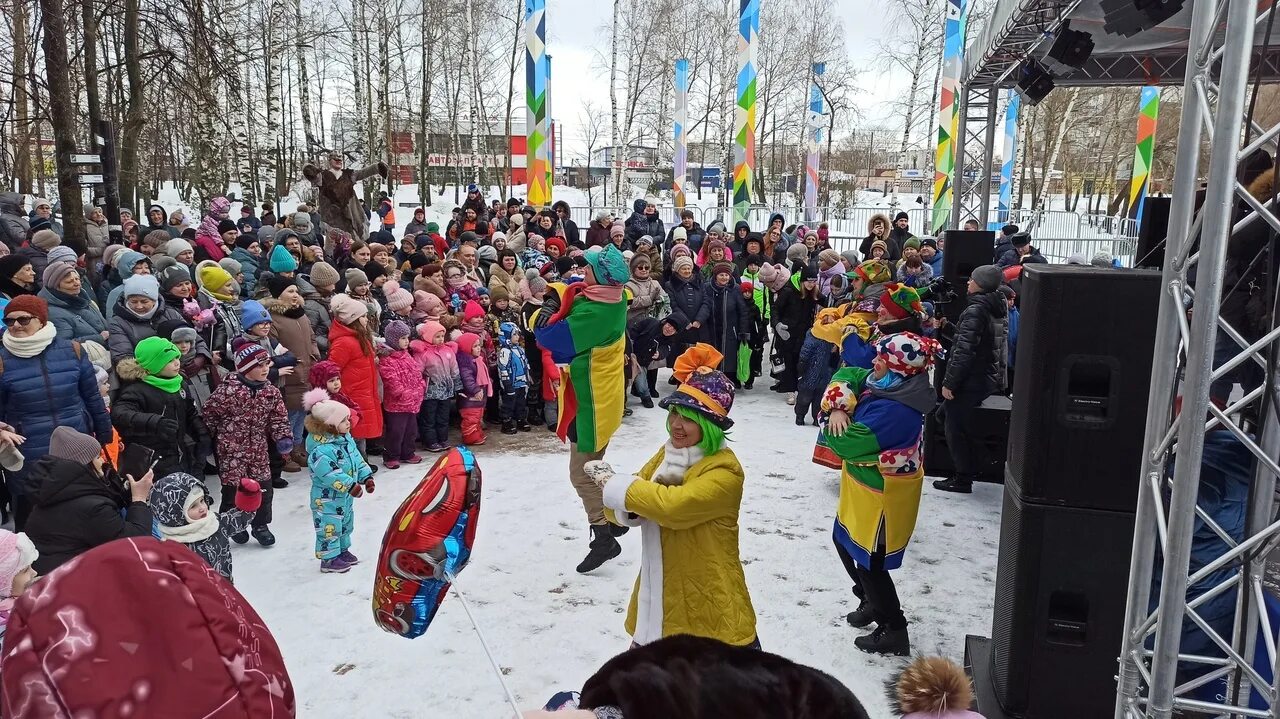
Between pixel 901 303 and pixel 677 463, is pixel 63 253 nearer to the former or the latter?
pixel 677 463

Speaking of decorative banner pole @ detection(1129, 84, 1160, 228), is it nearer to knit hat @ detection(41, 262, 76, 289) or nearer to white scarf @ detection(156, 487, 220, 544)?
knit hat @ detection(41, 262, 76, 289)

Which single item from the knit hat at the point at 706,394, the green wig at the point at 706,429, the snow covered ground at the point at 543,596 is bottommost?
the snow covered ground at the point at 543,596

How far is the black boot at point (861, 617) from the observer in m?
4.50

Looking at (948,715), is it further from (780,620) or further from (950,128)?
(950,128)

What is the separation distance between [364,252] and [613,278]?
14.3 ft

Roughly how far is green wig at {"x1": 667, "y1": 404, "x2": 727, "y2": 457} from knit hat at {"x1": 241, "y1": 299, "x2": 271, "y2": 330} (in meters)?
4.02

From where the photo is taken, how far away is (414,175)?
1849 inches

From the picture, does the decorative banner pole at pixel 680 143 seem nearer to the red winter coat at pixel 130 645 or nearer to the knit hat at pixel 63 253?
the knit hat at pixel 63 253

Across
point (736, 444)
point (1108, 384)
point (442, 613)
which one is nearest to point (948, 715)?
point (1108, 384)

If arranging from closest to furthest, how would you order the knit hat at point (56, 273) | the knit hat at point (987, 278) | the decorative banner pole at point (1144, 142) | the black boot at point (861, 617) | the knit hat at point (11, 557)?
the knit hat at point (11, 557), the black boot at point (861, 617), the knit hat at point (56, 273), the knit hat at point (987, 278), the decorative banner pole at point (1144, 142)

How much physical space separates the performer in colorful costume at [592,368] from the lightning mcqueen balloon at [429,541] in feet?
8.47

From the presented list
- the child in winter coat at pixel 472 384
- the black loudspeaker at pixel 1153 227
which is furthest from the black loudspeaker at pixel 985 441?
the child in winter coat at pixel 472 384

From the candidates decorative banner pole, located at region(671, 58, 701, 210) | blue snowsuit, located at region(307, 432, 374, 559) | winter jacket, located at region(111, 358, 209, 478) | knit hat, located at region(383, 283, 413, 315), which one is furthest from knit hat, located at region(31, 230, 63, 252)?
decorative banner pole, located at region(671, 58, 701, 210)

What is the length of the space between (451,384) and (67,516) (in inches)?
160
